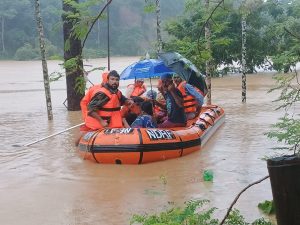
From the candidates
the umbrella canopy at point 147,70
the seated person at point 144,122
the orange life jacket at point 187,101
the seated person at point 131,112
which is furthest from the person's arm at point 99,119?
the orange life jacket at point 187,101

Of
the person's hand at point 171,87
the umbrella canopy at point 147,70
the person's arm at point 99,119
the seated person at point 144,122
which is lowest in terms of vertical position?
the seated person at point 144,122

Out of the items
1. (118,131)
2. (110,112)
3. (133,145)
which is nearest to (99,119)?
(110,112)

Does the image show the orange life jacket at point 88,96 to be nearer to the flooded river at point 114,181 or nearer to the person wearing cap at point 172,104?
the flooded river at point 114,181

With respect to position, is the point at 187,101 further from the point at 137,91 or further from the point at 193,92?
the point at 137,91

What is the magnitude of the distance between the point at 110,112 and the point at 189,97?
2053 mm

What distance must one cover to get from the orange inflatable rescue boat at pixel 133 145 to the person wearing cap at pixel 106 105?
342mm

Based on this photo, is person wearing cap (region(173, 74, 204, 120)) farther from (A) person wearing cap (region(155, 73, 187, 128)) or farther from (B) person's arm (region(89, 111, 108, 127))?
(B) person's arm (region(89, 111, 108, 127))

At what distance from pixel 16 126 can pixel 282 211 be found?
10.1m

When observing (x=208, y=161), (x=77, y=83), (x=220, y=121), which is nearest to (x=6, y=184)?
(x=208, y=161)

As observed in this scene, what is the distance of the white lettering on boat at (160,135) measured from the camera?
801cm

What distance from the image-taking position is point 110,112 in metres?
8.66

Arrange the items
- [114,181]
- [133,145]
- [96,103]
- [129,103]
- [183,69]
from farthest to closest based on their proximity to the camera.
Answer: [183,69]
[129,103]
[96,103]
[133,145]
[114,181]

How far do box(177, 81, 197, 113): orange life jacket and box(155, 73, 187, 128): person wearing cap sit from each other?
2.44 feet

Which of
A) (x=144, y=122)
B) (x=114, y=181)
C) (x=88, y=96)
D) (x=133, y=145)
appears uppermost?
(x=88, y=96)
